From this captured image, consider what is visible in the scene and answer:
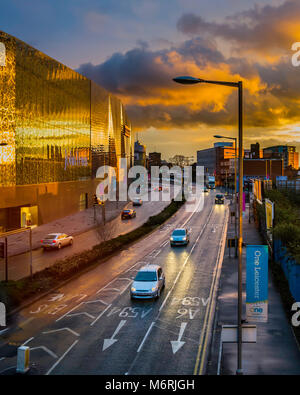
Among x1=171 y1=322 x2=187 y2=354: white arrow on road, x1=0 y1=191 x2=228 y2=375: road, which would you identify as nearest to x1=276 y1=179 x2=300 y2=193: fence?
x1=0 y1=191 x2=228 y2=375: road

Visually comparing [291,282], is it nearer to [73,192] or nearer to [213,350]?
[213,350]

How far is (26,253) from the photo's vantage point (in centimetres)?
3834

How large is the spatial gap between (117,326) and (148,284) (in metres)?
4.92

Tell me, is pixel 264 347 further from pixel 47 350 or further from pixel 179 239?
pixel 179 239

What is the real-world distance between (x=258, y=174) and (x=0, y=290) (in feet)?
477

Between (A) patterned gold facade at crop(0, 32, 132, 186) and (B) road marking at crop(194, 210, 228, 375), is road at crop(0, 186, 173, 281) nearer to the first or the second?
(A) patterned gold facade at crop(0, 32, 132, 186)

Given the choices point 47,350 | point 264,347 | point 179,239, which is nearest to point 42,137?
point 179,239

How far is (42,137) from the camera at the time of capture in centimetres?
5238

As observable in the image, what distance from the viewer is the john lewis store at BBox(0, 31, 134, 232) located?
145ft

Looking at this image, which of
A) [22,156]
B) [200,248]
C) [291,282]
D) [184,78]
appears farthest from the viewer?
[22,156]

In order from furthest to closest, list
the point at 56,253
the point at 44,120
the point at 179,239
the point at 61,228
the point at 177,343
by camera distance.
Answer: the point at 61,228 < the point at 44,120 < the point at 179,239 < the point at 56,253 < the point at 177,343

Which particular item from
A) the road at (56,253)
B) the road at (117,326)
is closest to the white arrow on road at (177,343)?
the road at (117,326)

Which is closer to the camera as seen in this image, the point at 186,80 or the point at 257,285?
the point at 186,80
